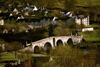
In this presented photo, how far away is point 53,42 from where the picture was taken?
3.32 meters

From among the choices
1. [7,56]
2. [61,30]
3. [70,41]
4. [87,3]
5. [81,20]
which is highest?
[87,3]

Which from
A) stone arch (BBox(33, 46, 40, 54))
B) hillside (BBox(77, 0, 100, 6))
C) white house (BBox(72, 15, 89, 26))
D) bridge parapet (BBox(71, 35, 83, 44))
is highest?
hillside (BBox(77, 0, 100, 6))

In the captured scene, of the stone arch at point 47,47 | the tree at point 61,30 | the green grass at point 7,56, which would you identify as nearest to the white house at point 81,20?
the tree at point 61,30

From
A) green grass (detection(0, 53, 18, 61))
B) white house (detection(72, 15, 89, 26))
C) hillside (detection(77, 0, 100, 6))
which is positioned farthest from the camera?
hillside (detection(77, 0, 100, 6))

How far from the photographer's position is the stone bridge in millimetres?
3198

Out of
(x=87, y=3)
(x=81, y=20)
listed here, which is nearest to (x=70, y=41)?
(x=81, y=20)

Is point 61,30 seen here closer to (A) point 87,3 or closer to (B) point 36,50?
(B) point 36,50

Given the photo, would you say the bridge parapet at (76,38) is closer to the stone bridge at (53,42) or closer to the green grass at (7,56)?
the stone bridge at (53,42)

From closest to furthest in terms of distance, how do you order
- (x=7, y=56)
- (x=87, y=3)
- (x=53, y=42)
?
(x=7, y=56) → (x=53, y=42) → (x=87, y=3)

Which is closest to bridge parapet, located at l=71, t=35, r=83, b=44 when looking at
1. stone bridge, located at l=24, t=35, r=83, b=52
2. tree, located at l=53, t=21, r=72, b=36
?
stone bridge, located at l=24, t=35, r=83, b=52

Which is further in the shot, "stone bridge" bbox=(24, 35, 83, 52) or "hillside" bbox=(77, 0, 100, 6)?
"hillside" bbox=(77, 0, 100, 6)

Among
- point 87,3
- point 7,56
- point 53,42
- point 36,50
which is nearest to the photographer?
point 7,56

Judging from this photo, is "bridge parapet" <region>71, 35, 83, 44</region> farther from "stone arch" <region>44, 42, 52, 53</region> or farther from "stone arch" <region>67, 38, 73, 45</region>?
"stone arch" <region>44, 42, 52, 53</region>

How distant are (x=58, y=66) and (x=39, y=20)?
937 millimetres
